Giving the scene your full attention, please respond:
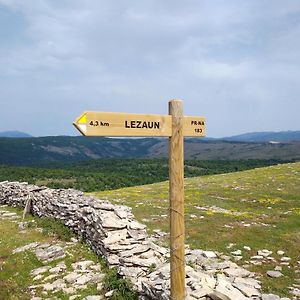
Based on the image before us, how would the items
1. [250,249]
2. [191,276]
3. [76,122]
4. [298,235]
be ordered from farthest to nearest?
[298,235]
[250,249]
[191,276]
[76,122]

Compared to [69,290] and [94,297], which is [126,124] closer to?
[94,297]

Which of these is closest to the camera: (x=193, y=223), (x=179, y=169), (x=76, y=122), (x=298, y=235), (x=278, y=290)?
(x=76, y=122)

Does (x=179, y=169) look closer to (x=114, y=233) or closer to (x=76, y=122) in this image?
(x=76, y=122)

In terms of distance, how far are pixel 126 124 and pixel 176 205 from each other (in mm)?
2449

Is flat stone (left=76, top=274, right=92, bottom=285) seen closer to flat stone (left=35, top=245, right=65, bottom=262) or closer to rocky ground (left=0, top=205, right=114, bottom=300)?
rocky ground (left=0, top=205, right=114, bottom=300)

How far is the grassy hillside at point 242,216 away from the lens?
17.1 m

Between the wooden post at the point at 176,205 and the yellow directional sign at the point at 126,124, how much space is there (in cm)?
24

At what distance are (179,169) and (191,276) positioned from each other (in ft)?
13.2

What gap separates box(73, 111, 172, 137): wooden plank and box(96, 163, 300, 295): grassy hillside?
25.4ft

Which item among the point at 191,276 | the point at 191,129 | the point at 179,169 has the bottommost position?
the point at 191,276

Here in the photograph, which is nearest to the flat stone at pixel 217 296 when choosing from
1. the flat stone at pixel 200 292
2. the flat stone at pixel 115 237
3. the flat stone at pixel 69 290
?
the flat stone at pixel 200 292

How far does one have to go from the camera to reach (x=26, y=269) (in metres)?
15.4

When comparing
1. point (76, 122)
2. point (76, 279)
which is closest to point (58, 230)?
point (76, 279)

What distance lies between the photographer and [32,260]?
1625 cm
